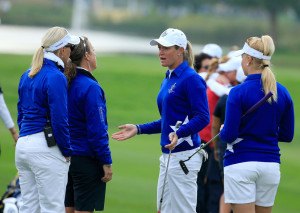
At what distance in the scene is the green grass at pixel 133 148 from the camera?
31.4 feet

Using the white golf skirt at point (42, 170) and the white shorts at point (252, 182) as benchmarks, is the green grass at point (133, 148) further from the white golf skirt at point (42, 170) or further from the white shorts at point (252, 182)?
the white shorts at point (252, 182)

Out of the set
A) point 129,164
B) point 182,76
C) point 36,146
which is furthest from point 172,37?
point 129,164

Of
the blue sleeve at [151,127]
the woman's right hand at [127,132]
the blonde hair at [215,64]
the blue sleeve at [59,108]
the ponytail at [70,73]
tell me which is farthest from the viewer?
the blonde hair at [215,64]

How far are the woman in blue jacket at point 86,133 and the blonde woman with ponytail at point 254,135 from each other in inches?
44.6

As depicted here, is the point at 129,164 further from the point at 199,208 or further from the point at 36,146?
the point at 36,146

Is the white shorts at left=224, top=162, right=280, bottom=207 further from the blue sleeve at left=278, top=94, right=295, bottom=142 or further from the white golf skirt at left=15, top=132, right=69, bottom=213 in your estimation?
the white golf skirt at left=15, top=132, right=69, bottom=213

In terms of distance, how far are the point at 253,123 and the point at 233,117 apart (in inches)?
6.7

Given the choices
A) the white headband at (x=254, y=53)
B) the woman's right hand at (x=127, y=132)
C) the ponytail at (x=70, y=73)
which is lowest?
the woman's right hand at (x=127, y=132)

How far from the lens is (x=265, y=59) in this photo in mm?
5551

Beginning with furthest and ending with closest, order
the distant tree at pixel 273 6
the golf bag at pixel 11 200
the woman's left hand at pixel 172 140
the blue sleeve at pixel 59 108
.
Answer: the distant tree at pixel 273 6 → the golf bag at pixel 11 200 → the woman's left hand at pixel 172 140 → the blue sleeve at pixel 59 108

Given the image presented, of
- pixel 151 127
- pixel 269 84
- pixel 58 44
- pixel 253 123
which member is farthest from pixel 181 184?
pixel 58 44

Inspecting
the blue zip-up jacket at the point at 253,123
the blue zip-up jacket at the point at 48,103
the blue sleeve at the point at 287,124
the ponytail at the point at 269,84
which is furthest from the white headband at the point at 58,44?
the blue sleeve at the point at 287,124

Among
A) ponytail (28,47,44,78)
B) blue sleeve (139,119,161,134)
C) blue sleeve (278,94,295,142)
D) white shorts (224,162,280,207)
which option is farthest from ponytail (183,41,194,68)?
ponytail (28,47,44,78)

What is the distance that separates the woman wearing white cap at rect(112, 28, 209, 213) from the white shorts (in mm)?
453
